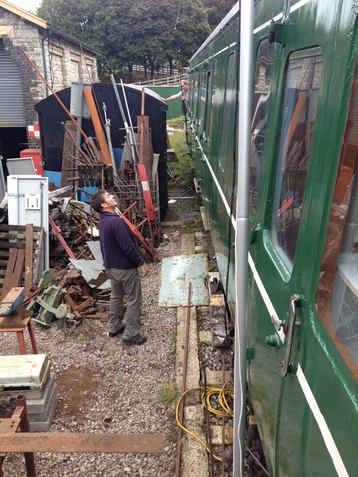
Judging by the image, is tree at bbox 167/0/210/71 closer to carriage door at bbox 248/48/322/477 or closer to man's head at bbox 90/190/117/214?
man's head at bbox 90/190/117/214

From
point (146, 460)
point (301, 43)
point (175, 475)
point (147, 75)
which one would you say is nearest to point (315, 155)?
point (301, 43)

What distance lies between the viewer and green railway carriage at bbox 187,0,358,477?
1.29 meters

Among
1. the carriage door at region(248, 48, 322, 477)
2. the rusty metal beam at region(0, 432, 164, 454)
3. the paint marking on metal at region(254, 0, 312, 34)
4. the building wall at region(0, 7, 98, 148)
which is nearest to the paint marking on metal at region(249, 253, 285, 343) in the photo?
the carriage door at region(248, 48, 322, 477)

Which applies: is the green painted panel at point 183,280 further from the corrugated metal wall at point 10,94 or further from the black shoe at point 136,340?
the corrugated metal wall at point 10,94

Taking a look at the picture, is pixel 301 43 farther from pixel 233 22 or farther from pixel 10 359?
pixel 10 359

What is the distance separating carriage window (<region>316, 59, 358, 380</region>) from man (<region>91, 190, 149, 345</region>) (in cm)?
323

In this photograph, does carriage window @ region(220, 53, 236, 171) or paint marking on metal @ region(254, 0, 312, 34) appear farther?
carriage window @ region(220, 53, 236, 171)

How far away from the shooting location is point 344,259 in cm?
141

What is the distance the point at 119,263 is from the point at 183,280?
1.92 metres

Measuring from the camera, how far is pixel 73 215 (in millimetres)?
7664

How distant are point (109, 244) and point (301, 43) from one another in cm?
323

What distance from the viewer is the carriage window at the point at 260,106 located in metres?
2.43

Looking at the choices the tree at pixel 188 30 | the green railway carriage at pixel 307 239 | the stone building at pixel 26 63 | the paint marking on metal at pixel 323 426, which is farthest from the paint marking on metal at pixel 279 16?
the tree at pixel 188 30

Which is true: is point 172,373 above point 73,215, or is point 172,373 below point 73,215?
below
